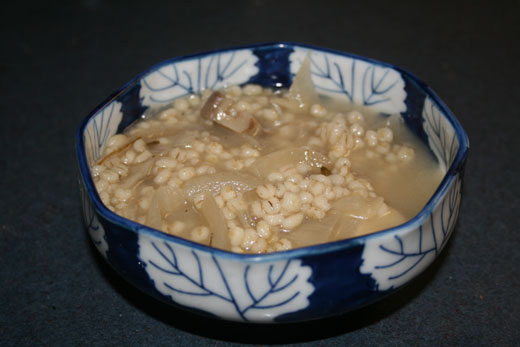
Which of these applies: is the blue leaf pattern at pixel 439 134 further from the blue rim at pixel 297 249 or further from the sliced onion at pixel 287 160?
the sliced onion at pixel 287 160

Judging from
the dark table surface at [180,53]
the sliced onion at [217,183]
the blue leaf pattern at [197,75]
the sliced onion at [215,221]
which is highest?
the blue leaf pattern at [197,75]

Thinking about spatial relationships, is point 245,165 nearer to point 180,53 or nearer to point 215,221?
point 215,221

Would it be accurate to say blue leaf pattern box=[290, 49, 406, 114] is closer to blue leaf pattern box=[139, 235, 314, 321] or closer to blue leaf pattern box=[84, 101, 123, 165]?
blue leaf pattern box=[84, 101, 123, 165]

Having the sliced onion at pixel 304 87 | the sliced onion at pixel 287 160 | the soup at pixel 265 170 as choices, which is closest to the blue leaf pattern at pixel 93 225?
the soup at pixel 265 170

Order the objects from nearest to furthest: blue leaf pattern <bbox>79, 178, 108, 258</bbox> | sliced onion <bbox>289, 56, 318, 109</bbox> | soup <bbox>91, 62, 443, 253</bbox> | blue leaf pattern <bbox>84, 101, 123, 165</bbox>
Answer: blue leaf pattern <bbox>79, 178, 108, 258</bbox>, soup <bbox>91, 62, 443, 253</bbox>, blue leaf pattern <bbox>84, 101, 123, 165</bbox>, sliced onion <bbox>289, 56, 318, 109</bbox>

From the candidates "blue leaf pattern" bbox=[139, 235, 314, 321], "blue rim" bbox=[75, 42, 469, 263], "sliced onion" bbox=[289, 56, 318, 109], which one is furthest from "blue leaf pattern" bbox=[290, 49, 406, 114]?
"blue leaf pattern" bbox=[139, 235, 314, 321]
